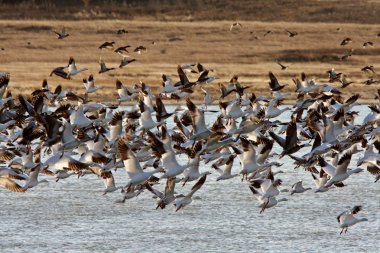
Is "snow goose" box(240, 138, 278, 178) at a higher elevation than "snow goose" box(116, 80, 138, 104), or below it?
higher

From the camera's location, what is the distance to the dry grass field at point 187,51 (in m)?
35.5

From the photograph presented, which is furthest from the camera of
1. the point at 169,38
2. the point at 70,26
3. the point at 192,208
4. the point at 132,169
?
the point at 70,26

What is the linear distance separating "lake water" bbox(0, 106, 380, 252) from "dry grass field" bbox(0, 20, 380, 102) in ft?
42.3

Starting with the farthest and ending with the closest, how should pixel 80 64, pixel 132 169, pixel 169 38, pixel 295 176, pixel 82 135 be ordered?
pixel 169 38, pixel 80 64, pixel 295 176, pixel 82 135, pixel 132 169

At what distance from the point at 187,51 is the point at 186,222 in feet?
84.6

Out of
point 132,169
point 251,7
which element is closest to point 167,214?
point 132,169

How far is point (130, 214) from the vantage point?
58.2 ft

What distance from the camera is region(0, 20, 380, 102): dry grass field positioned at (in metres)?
35.5

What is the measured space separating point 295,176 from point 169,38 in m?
24.2

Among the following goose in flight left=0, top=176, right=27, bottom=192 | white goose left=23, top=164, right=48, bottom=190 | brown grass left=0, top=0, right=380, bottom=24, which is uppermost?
goose in flight left=0, top=176, right=27, bottom=192

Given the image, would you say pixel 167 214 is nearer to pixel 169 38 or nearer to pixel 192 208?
pixel 192 208

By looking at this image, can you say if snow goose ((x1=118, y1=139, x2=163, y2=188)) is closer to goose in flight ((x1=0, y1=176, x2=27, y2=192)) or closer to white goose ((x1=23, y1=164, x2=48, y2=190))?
goose in flight ((x1=0, y1=176, x2=27, y2=192))

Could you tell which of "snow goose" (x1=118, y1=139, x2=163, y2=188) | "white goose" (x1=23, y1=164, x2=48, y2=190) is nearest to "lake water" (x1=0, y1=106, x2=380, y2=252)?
"white goose" (x1=23, y1=164, x2=48, y2=190)

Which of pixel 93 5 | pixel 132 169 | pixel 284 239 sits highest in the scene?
pixel 132 169
